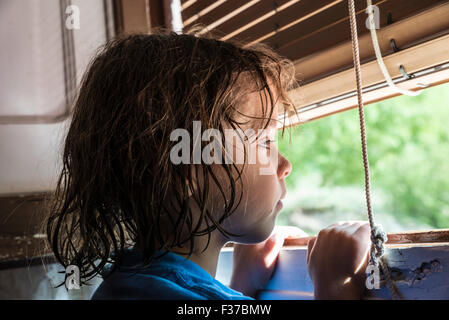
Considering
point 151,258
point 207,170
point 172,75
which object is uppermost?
point 172,75

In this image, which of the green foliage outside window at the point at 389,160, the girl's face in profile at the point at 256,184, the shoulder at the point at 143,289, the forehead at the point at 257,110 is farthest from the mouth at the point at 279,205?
the green foliage outside window at the point at 389,160

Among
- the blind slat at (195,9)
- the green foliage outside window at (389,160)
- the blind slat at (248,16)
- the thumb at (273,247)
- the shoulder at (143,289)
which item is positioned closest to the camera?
the shoulder at (143,289)

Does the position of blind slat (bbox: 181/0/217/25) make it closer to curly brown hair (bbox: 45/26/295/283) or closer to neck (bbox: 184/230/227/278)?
curly brown hair (bbox: 45/26/295/283)

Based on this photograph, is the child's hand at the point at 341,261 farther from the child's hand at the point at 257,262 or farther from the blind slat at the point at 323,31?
the blind slat at the point at 323,31

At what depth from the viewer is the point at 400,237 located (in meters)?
0.76

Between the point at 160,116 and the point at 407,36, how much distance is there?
0.43m

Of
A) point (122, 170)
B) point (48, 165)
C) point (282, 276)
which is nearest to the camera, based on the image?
point (122, 170)

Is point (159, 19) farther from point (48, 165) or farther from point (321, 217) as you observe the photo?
point (321, 217)

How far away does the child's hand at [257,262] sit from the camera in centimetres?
93

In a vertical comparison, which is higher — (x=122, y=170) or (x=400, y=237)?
(x=122, y=170)

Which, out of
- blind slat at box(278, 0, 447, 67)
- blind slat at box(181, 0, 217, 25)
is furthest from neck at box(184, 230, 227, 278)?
blind slat at box(181, 0, 217, 25)

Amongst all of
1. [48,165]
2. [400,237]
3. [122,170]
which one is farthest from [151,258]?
[48,165]

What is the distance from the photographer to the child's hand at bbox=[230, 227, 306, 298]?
934 mm
